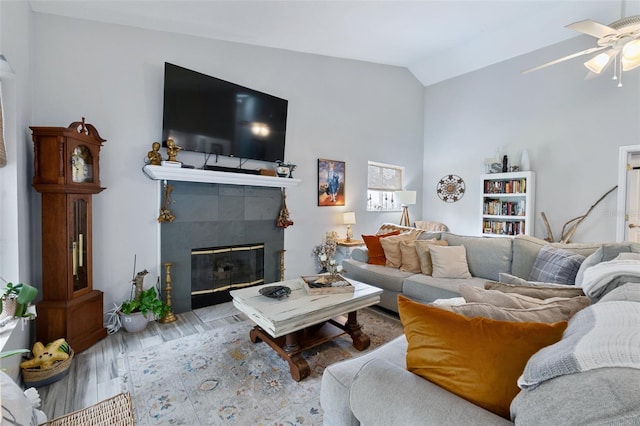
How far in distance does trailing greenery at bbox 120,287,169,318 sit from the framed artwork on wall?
249 cm

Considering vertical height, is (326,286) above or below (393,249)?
below

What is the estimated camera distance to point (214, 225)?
3.39 meters

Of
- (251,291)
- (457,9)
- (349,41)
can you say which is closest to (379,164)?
(349,41)

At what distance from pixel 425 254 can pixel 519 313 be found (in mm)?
2072

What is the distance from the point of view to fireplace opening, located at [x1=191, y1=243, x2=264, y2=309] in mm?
3281

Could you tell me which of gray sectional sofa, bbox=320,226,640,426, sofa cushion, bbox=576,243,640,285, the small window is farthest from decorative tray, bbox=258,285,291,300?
the small window

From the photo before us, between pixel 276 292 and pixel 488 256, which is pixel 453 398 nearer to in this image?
pixel 276 292

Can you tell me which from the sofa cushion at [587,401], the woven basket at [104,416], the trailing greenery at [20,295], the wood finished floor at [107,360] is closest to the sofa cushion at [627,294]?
the sofa cushion at [587,401]

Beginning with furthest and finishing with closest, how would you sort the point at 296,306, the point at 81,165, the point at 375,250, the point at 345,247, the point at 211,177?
the point at 345,247 < the point at 375,250 < the point at 211,177 < the point at 81,165 < the point at 296,306

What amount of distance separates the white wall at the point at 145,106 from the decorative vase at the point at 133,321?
1.07 feet

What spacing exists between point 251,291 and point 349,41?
3541 millimetres

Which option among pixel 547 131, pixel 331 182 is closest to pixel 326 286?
pixel 331 182

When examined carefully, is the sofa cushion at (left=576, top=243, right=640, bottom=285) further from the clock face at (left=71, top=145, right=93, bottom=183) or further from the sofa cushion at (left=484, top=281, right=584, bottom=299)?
the clock face at (left=71, top=145, right=93, bottom=183)

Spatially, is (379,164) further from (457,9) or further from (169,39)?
(169,39)
